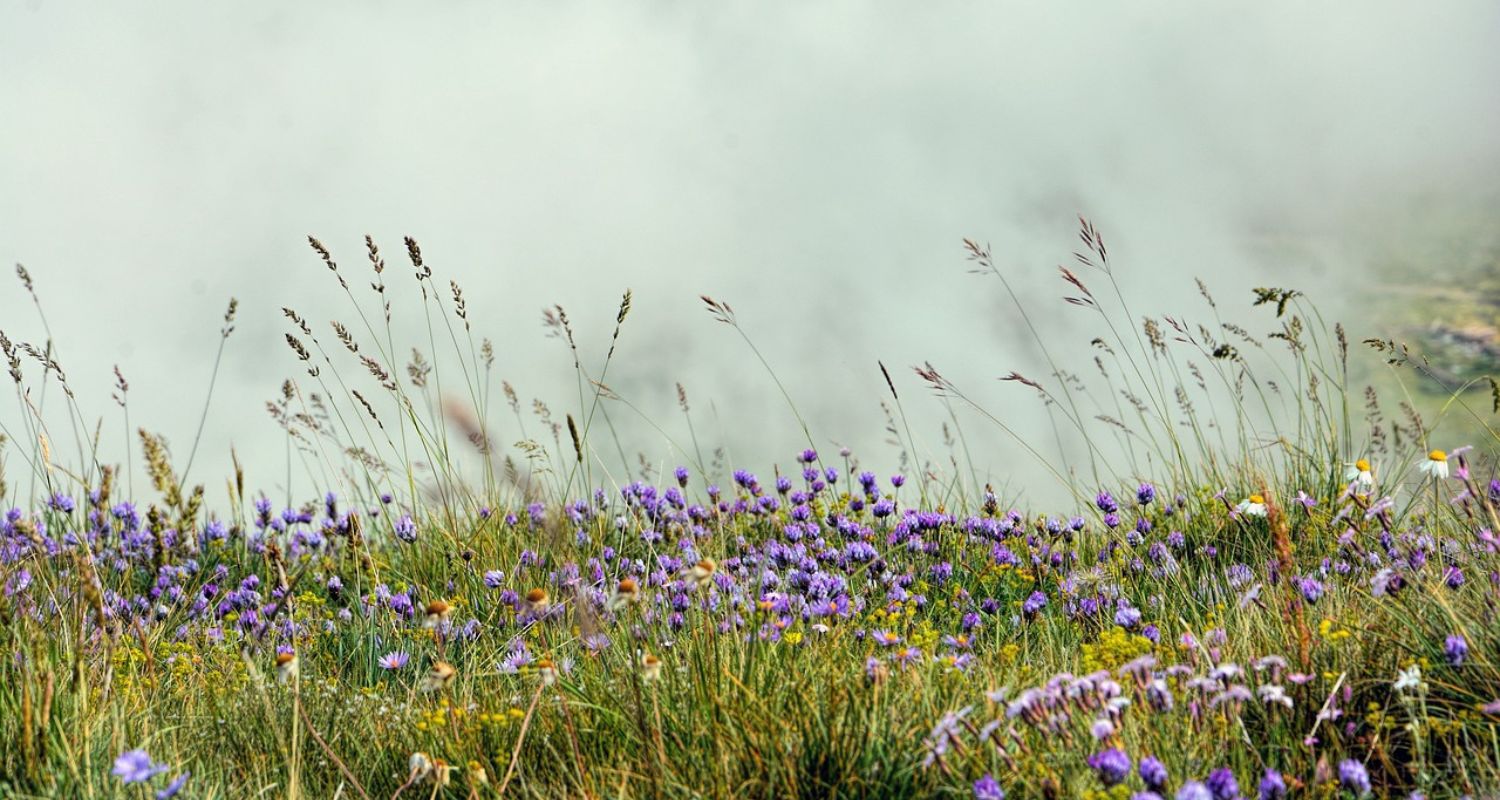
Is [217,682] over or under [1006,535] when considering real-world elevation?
under

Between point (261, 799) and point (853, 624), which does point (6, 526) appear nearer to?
point (261, 799)

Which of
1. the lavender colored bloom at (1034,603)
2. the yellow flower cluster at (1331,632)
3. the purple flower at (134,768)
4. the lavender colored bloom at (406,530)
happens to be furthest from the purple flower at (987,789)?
the lavender colored bloom at (406,530)

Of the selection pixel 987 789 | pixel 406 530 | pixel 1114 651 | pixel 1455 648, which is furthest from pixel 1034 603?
pixel 406 530

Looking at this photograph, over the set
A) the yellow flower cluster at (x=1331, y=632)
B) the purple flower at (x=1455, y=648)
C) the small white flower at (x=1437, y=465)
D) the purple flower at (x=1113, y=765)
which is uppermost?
the small white flower at (x=1437, y=465)

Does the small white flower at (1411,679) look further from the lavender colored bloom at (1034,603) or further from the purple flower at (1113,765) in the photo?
the lavender colored bloom at (1034,603)

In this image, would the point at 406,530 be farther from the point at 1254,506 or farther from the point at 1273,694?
the point at 1273,694

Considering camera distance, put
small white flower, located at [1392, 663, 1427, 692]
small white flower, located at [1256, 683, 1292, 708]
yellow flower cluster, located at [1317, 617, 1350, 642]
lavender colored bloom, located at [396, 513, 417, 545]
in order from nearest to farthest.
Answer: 1. small white flower, located at [1256, 683, 1292, 708]
2. small white flower, located at [1392, 663, 1427, 692]
3. yellow flower cluster, located at [1317, 617, 1350, 642]
4. lavender colored bloom, located at [396, 513, 417, 545]

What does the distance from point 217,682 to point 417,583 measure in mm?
1100

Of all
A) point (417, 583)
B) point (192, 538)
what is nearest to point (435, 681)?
point (417, 583)

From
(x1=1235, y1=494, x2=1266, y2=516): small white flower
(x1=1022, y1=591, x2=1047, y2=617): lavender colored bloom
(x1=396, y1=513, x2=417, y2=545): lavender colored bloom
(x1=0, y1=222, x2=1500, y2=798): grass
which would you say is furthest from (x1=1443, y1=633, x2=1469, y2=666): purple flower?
(x1=396, y1=513, x2=417, y2=545): lavender colored bloom

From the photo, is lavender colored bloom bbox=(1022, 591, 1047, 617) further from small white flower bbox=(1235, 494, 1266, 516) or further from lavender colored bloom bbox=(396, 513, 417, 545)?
lavender colored bloom bbox=(396, 513, 417, 545)

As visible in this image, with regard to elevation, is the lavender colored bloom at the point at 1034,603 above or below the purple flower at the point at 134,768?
above

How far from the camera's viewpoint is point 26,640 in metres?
3.56

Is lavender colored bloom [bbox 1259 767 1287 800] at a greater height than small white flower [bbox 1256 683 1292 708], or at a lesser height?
lesser
